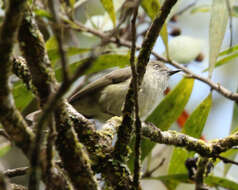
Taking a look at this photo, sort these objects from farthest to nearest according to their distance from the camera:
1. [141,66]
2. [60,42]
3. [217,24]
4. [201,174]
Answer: [217,24], [201,174], [141,66], [60,42]

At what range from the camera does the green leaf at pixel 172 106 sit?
3.94 m

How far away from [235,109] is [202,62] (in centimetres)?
232

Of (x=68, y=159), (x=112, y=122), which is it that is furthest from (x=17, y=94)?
(x=68, y=159)

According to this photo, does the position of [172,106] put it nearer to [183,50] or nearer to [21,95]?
[183,50]

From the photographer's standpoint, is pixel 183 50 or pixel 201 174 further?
pixel 183 50

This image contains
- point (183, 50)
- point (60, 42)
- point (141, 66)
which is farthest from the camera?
point (183, 50)

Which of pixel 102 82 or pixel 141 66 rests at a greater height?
pixel 141 66

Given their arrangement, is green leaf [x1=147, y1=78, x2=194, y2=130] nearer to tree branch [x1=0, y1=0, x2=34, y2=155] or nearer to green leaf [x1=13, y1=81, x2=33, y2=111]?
green leaf [x1=13, y1=81, x2=33, y2=111]

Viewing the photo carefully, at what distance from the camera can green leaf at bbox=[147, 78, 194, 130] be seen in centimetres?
394

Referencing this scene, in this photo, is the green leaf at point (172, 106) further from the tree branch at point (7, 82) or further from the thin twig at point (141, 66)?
the tree branch at point (7, 82)

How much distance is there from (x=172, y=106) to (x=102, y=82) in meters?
1.19

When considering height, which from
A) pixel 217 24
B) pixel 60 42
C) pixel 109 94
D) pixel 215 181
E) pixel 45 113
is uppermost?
pixel 60 42

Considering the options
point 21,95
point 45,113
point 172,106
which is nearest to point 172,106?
point 172,106

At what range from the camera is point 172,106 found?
13.2 feet
